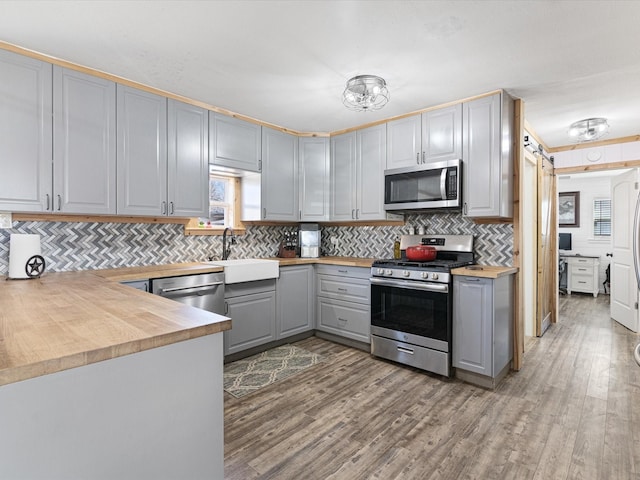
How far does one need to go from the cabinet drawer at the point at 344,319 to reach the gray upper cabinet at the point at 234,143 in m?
1.67

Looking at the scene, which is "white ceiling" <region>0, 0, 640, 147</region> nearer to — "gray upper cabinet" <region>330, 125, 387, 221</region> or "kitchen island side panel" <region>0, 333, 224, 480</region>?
"gray upper cabinet" <region>330, 125, 387, 221</region>

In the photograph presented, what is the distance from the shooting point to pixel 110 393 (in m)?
0.96

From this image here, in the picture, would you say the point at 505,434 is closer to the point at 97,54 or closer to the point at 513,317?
the point at 513,317

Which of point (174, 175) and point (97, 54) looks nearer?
point (97, 54)

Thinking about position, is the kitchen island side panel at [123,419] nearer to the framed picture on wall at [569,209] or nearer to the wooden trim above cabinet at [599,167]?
the wooden trim above cabinet at [599,167]

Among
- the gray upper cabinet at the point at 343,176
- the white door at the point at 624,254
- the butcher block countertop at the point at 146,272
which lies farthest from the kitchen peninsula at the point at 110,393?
the white door at the point at 624,254

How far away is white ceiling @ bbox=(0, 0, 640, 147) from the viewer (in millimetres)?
1828

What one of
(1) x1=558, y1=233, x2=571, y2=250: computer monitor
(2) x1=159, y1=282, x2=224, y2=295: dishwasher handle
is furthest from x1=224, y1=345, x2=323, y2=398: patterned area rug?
(1) x1=558, y1=233, x2=571, y2=250: computer monitor

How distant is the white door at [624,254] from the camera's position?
4168mm

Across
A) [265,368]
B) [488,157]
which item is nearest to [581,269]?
[488,157]

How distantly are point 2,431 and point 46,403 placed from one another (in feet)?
0.29

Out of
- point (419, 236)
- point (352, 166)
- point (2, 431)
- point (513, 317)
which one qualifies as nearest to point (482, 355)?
point (513, 317)

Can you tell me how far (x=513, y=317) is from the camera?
3.11m

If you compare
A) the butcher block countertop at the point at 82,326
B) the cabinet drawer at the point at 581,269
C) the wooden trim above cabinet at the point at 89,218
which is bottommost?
the cabinet drawer at the point at 581,269
